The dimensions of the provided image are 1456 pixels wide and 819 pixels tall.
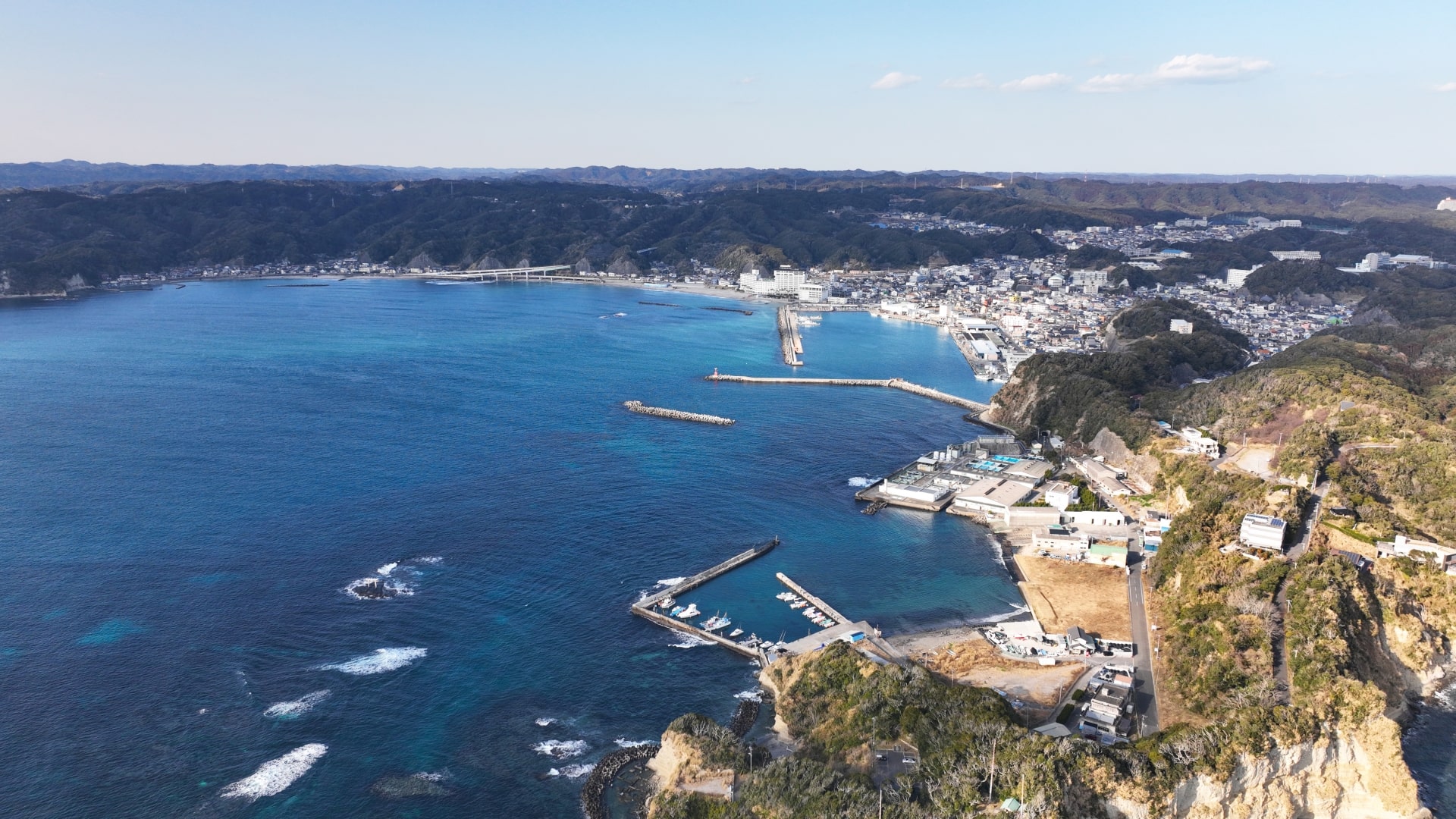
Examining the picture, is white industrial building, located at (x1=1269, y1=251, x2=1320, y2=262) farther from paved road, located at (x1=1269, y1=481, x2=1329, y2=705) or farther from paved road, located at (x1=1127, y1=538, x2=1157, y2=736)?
paved road, located at (x1=1127, y1=538, x2=1157, y2=736)

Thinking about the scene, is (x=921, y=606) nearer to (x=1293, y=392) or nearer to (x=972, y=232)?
(x=1293, y=392)

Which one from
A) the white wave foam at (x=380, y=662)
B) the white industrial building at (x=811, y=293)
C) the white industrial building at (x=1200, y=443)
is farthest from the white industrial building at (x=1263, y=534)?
the white industrial building at (x=811, y=293)

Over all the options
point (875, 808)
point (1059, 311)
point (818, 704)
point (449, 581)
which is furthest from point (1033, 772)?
point (1059, 311)

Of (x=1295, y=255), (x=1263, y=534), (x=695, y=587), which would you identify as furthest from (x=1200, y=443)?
(x=1295, y=255)

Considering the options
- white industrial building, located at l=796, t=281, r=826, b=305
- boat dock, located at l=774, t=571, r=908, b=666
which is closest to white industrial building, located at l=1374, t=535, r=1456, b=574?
boat dock, located at l=774, t=571, r=908, b=666

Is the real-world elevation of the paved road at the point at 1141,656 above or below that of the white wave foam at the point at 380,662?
below

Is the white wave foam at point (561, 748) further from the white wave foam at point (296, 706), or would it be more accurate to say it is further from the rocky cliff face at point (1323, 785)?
the rocky cliff face at point (1323, 785)

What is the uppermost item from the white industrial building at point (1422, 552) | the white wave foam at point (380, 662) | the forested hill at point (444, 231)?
the forested hill at point (444, 231)
